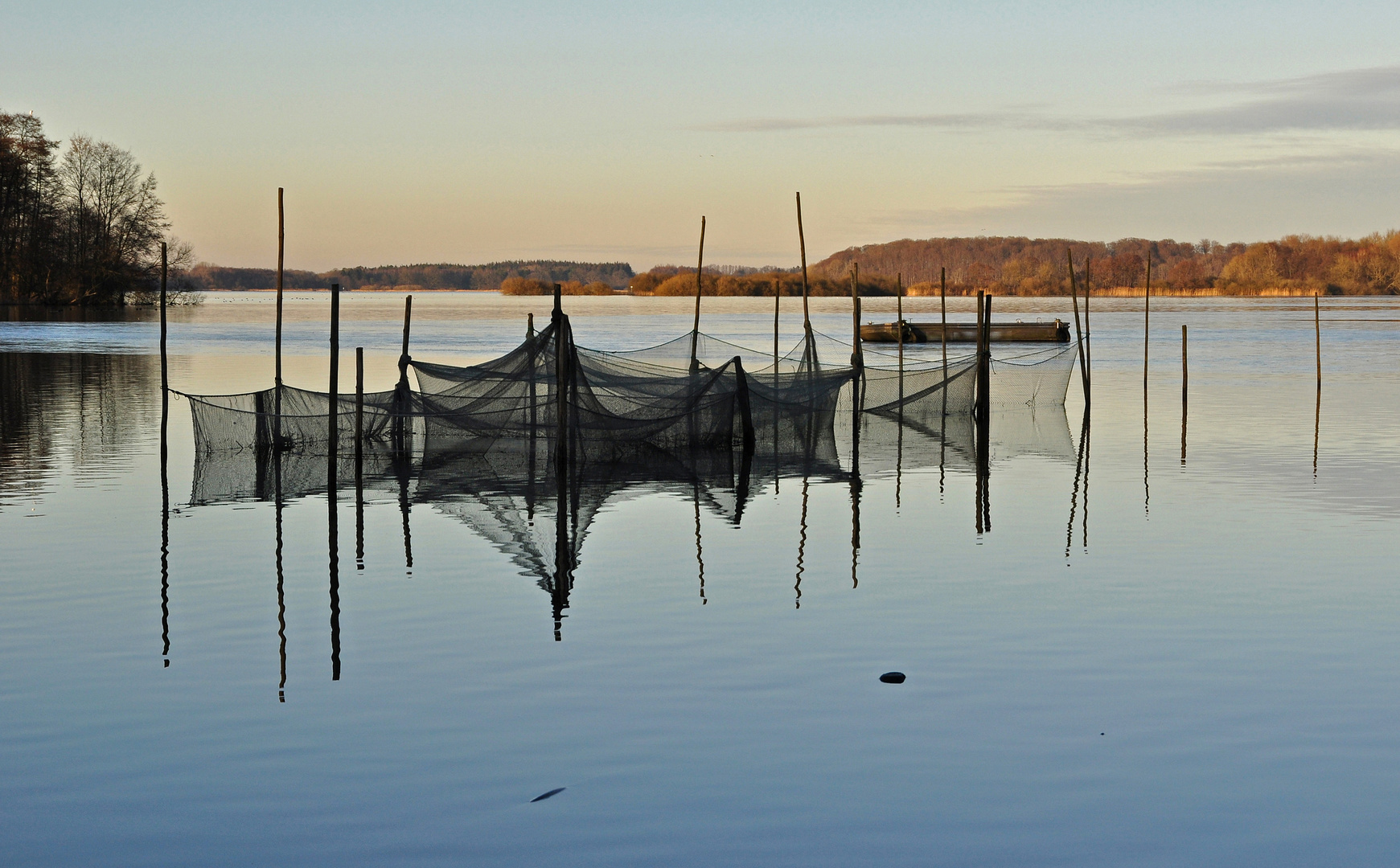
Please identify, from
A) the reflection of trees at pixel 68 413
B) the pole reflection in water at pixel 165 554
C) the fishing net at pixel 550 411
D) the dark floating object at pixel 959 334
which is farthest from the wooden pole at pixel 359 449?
the dark floating object at pixel 959 334

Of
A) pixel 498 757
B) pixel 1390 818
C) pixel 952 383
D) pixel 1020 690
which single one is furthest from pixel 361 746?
pixel 952 383

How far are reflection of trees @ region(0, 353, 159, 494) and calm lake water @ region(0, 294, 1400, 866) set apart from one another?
1.20m

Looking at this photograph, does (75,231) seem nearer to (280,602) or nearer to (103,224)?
(103,224)

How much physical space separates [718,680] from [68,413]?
1896 centimetres

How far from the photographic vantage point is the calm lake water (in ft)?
17.9

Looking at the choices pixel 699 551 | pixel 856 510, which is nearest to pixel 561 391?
pixel 856 510

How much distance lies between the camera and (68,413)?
2314 centimetres

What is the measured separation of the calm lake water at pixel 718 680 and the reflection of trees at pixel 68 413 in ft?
3.95

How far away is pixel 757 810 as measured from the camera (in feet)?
18.4

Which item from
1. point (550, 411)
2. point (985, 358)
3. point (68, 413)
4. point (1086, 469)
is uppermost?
point (985, 358)

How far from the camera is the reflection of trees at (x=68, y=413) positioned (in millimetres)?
17016

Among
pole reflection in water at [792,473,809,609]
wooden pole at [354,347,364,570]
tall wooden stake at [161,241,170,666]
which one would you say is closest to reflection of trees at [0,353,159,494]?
tall wooden stake at [161,241,170,666]

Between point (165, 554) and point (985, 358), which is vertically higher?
point (985, 358)

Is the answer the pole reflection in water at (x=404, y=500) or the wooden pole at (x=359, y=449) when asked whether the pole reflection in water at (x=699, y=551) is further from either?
the wooden pole at (x=359, y=449)
